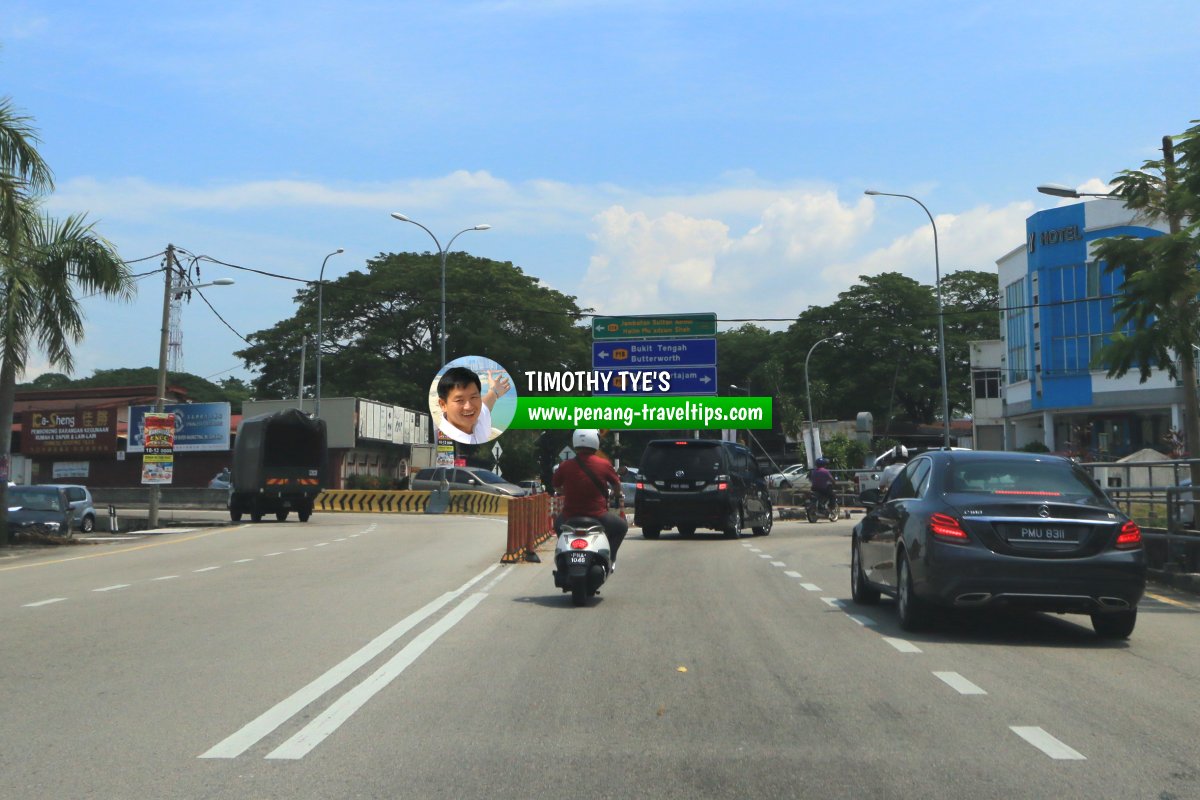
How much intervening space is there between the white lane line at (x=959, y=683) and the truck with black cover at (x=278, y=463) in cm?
3324

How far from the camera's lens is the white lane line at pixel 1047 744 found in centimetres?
627

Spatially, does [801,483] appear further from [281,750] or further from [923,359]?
[281,750]

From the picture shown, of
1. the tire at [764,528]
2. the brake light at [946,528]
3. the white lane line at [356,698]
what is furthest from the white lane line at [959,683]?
the tire at [764,528]

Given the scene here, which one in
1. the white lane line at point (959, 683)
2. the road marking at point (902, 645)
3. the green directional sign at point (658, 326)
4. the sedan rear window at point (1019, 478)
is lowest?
the white lane line at point (959, 683)

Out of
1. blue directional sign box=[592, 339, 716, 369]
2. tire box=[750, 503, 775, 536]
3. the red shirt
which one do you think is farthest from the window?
the red shirt

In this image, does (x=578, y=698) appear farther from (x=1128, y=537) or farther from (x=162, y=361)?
(x=162, y=361)

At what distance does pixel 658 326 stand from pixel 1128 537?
98.4ft

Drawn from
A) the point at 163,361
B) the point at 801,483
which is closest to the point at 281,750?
the point at 163,361

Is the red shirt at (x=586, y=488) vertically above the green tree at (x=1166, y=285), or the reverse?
the green tree at (x=1166, y=285)

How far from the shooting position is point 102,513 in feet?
134

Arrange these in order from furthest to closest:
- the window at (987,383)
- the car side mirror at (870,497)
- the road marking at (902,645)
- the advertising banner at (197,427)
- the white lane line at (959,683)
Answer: the window at (987,383) < the advertising banner at (197,427) < the car side mirror at (870,497) < the road marking at (902,645) < the white lane line at (959,683)

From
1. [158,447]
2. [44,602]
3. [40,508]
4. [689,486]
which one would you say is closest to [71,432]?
[158,447]

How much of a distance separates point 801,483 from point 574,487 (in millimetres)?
51489

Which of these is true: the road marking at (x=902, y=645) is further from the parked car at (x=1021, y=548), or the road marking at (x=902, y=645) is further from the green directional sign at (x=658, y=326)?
the green directional sign at (x=658, y=326)
